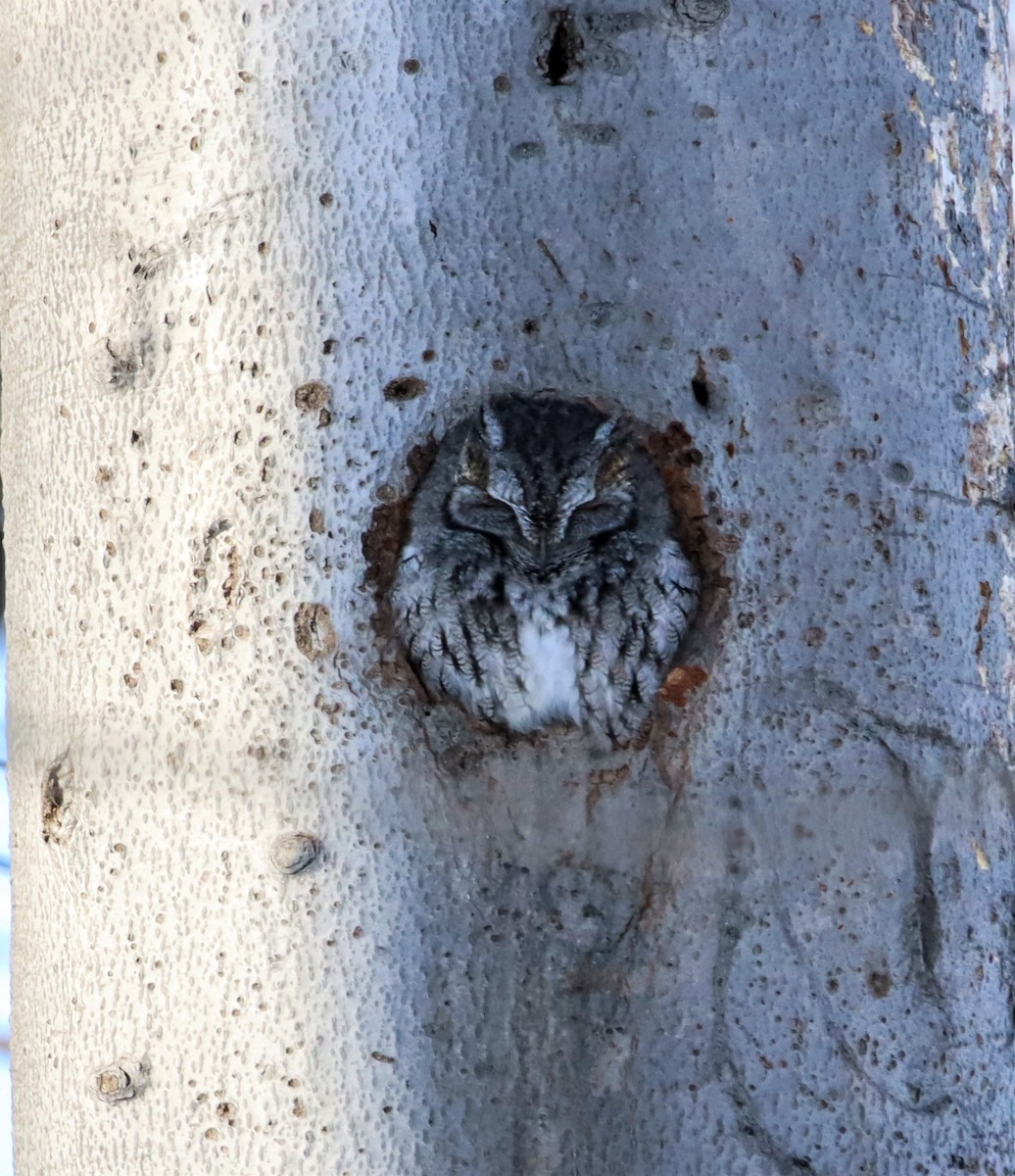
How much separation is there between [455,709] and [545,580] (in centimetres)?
18

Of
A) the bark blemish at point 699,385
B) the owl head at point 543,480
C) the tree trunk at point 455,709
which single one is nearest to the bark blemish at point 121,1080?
the tree trunk at point 455,709

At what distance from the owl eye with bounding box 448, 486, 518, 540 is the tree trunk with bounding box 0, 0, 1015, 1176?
12cm

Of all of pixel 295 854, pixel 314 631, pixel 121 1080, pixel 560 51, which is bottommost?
pixel 121 1080

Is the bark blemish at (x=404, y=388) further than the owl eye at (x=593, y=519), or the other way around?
the owl eye at (x=593, y=519)

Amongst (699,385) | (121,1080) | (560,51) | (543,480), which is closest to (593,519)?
(543,480)

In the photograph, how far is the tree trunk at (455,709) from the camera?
2.29 ft

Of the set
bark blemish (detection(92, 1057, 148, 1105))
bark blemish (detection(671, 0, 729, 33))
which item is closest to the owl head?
bark blemish (detection(671, 0, 729, 33))

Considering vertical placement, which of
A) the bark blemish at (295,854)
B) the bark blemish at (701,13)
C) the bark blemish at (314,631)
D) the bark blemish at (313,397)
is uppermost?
the bark blemish at (701,13)

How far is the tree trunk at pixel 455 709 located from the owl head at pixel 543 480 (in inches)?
0.9

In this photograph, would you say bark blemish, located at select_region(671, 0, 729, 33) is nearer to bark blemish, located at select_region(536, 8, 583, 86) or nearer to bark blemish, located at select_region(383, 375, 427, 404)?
bark blemish, located at select_region(536, 8, 583, 86)

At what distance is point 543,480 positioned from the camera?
0.89 m

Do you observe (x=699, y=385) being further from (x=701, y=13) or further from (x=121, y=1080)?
(x=121, y=1080)

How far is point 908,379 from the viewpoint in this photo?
0.79 metres

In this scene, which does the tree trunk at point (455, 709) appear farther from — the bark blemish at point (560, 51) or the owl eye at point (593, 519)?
the owl eye at point (593, 519)
